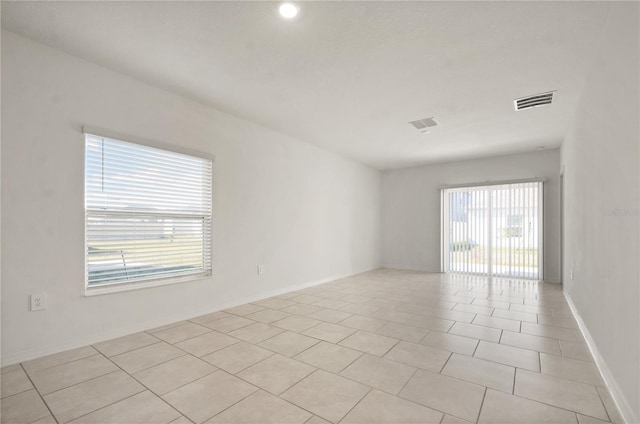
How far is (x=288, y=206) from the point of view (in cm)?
500

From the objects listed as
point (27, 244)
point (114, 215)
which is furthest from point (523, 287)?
point (27, 244)

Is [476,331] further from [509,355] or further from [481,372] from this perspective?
[481,372]

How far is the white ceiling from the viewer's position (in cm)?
Result: 216

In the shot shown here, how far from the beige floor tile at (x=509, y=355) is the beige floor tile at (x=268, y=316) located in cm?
200

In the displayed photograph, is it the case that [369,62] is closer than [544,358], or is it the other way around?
[544,358]

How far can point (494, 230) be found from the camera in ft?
21.2

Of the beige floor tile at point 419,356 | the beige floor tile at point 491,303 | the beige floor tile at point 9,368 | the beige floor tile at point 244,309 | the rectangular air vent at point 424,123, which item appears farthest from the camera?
the rectangular air vent at point 424,123

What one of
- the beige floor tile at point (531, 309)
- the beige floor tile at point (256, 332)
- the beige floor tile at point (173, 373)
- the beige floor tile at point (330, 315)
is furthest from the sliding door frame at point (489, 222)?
the beige floor tile at point (173, 373)

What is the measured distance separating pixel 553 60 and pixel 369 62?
→ 158 cm

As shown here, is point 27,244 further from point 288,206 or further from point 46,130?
point 288,206

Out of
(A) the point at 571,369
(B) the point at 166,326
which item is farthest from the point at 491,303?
(B) the point at 166,326

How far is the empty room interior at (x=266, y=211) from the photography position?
189cm

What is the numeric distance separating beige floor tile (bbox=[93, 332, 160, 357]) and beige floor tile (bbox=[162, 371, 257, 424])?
3.15 feet

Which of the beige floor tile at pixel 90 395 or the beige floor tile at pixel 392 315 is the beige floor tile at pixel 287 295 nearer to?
the beige floor tile at pixel 392 315
